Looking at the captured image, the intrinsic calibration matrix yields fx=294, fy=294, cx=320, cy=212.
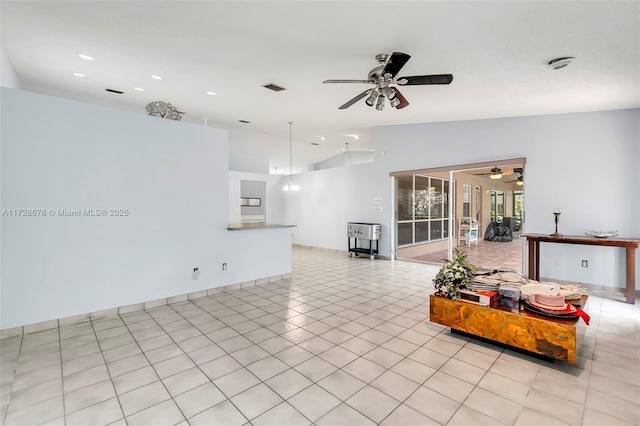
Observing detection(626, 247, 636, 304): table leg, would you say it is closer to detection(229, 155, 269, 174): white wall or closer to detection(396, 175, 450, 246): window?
detection(396, 175, 450, 246): window

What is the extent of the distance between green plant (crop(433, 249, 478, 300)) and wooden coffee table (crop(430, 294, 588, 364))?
3.4 inches

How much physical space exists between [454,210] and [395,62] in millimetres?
7061

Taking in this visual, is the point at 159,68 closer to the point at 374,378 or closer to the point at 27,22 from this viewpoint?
the point at 27,22

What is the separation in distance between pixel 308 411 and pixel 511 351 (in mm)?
1974

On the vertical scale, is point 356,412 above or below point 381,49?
below

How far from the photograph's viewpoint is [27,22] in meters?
2.72

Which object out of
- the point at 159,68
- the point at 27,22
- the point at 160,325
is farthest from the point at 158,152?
the point at 160,325

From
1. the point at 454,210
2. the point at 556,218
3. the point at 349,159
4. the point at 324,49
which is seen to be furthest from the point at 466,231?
the point at 324,49

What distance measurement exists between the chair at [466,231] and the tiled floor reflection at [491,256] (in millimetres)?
214

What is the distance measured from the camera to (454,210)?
8922 mm

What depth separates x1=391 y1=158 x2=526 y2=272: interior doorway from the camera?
662cm

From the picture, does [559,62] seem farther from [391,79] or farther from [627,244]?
[627,244]

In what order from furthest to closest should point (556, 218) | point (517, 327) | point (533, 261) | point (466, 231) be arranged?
point (466, 231), point (533, 261), point (556, 218), point (517, 327)

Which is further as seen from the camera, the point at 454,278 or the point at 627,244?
the point at 627,244
